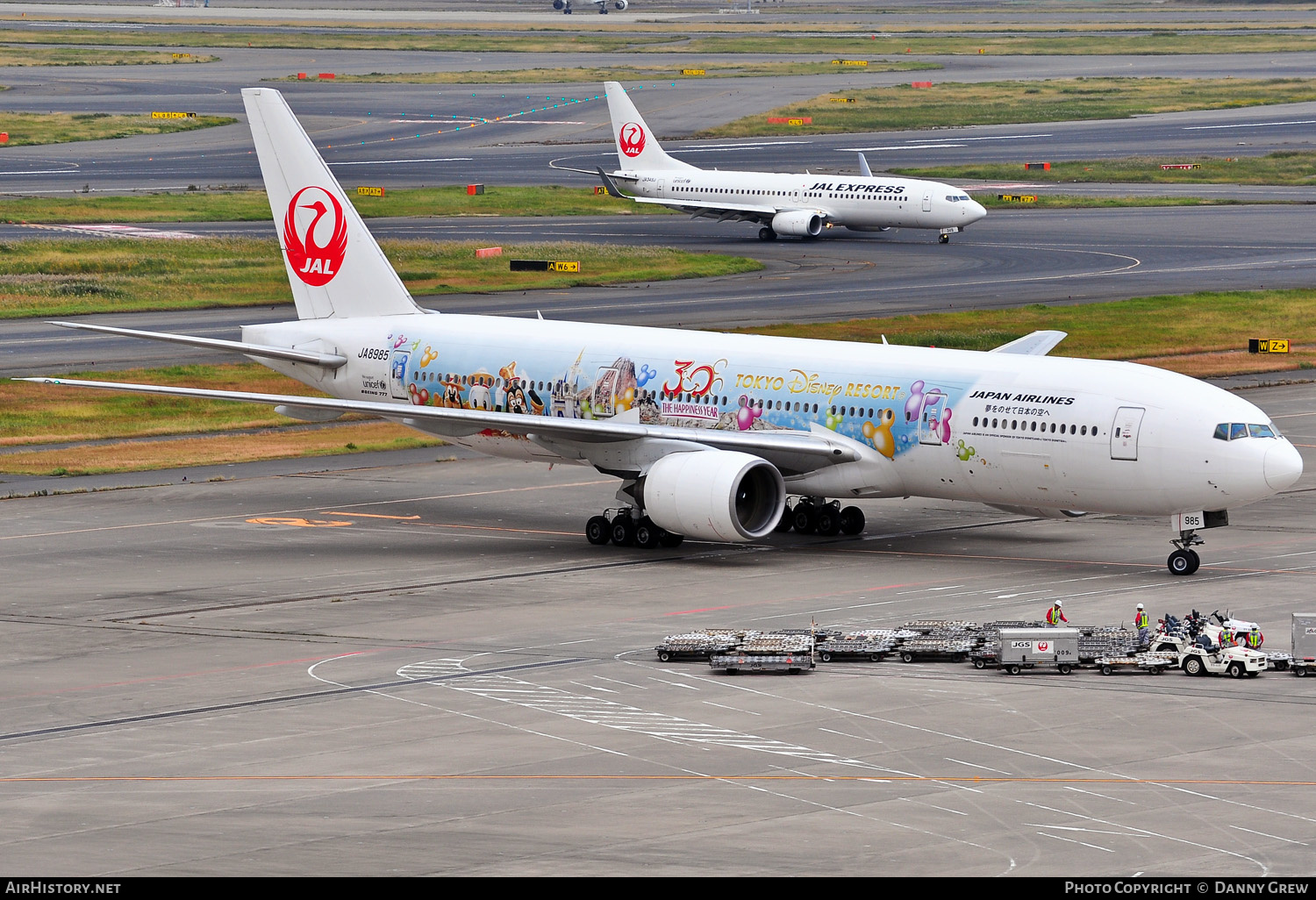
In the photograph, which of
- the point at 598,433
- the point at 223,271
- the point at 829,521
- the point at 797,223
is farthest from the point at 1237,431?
the point at 797,223

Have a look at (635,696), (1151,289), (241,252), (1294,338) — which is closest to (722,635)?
(635,696)

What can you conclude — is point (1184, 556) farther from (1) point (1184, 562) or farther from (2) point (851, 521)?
(2) point (851, 521)

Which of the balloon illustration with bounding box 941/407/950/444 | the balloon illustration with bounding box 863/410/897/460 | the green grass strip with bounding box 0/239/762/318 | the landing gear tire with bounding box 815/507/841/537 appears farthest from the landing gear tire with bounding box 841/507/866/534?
the green grass strip with bounding box 0/239/762/318

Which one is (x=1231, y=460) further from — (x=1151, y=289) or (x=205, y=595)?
(x=1151, y=289)

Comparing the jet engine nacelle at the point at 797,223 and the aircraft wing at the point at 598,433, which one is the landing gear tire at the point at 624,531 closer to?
the aircraft wing at the point at 598,433

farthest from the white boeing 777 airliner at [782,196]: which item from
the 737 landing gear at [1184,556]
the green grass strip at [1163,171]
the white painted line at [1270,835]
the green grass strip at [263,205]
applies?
the white painted line at [1270,835]

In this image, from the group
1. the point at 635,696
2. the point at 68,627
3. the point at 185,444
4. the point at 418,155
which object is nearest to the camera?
the point at 635,696

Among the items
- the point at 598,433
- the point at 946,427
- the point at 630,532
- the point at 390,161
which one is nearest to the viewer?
the point at 946,427
